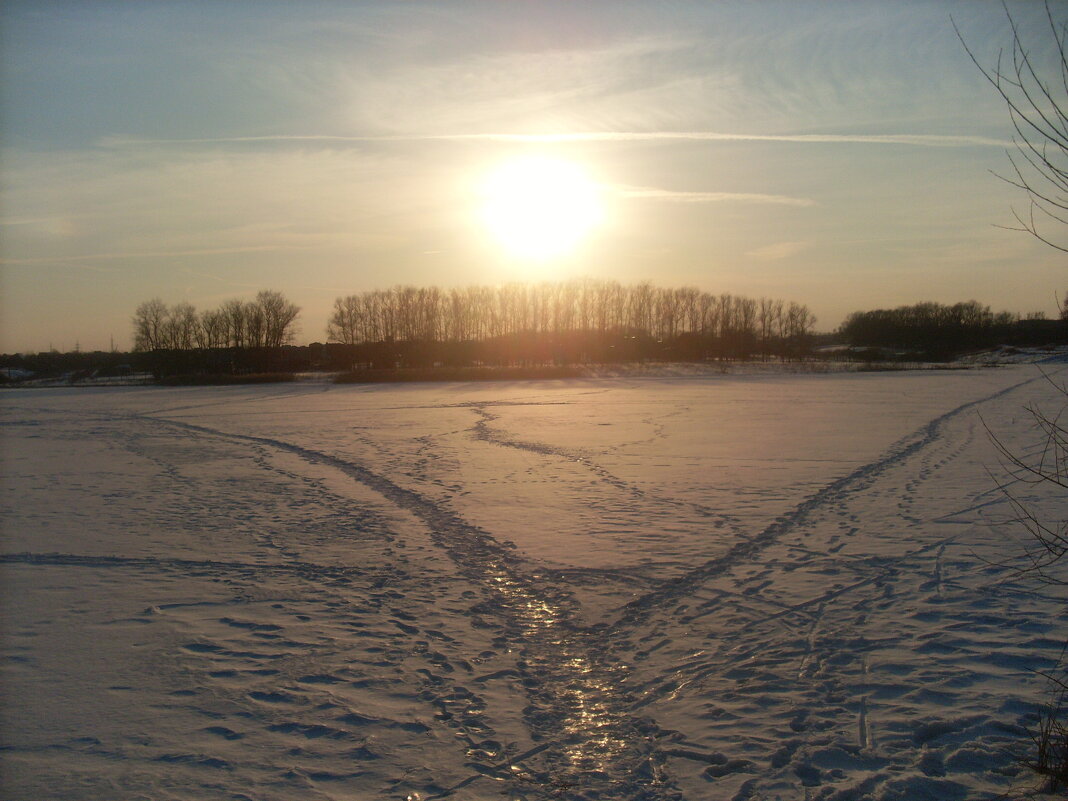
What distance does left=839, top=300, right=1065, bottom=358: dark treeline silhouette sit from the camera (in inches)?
3479

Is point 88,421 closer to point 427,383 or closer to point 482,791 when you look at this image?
point 427,383

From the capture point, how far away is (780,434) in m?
17.6

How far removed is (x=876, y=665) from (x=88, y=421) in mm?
26868

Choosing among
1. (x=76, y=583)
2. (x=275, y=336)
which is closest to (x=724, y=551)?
(x=76, y=583)

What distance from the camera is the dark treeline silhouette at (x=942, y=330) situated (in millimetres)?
88375

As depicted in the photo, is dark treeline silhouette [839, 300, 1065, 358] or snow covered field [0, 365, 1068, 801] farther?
dark treeline silhouette [839, 300, 1065, 358]

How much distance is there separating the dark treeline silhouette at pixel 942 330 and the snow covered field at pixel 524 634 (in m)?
78.0

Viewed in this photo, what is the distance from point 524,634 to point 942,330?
103 meters

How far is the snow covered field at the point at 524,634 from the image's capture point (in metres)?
3.88

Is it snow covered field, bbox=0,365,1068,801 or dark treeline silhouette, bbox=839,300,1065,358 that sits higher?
dark treeline silhouette, bbox=839,300,1065,358

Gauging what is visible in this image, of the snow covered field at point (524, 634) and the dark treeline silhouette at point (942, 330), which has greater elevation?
the dark treeline silhouette at point (942, 330)

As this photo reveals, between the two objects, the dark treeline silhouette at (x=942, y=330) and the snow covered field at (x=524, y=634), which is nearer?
the snow covered field at (x=524, y=634)

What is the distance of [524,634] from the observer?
5.68 meters

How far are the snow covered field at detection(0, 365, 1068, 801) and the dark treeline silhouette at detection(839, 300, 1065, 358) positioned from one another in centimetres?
7802
